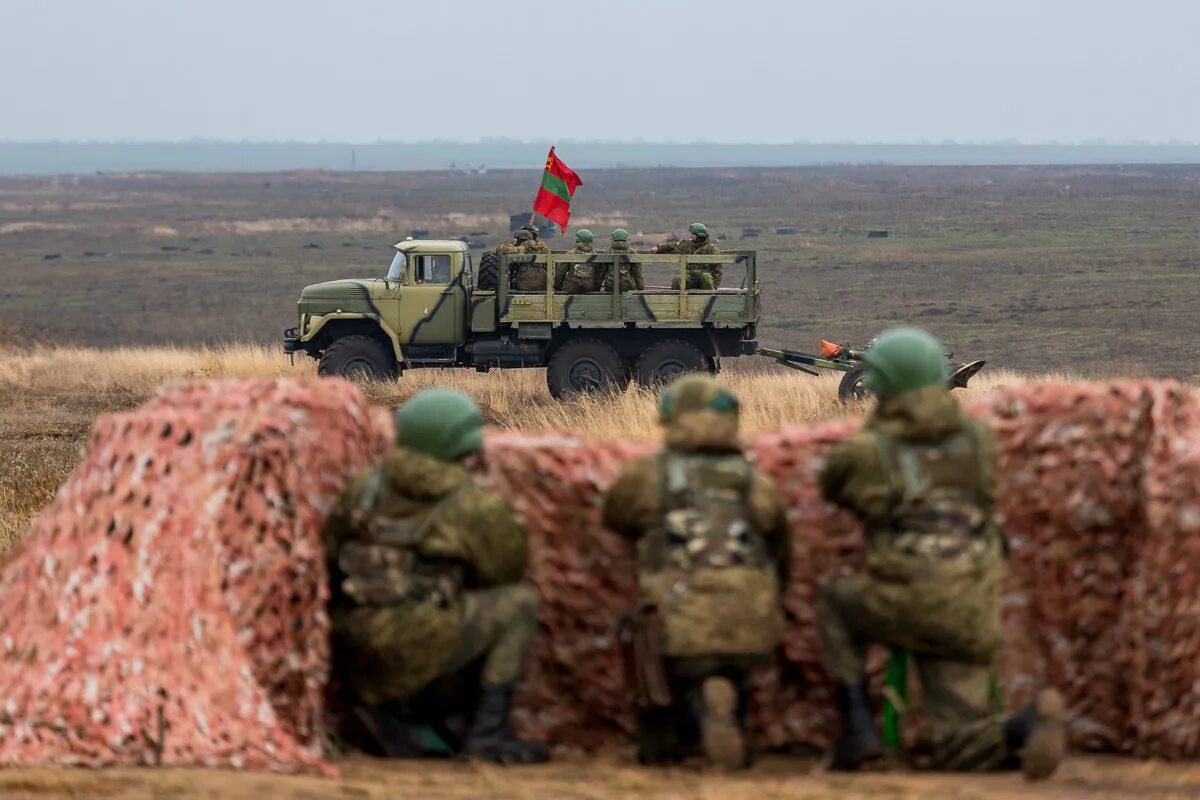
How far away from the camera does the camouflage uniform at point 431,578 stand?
5781 mm

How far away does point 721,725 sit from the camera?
5500 millimetres

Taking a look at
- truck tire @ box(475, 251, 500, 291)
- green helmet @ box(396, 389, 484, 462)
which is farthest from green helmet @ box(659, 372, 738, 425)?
truck tire @ box(475, 251, 500, 291)

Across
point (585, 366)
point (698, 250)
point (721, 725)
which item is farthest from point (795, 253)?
point (721, 725)

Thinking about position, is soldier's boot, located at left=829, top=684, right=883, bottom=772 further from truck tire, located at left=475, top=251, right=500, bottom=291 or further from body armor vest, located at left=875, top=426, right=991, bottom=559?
truck tire, located at left=475, top=251, right=500, bottom=291

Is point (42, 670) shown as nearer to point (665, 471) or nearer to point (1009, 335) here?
point (665, 471)

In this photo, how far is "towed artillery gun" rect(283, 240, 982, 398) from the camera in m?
19.3

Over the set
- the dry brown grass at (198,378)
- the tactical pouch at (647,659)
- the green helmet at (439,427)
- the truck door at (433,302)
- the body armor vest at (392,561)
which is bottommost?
the dry brown grass at (198,378)

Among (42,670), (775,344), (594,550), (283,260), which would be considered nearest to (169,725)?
(42,670)

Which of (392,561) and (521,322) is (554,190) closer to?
(521,322)

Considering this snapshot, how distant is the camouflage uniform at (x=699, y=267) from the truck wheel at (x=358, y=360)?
9.62 feet

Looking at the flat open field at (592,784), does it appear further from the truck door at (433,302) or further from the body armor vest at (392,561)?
the truck door at (433,302)

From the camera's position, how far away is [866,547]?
19.2 ft

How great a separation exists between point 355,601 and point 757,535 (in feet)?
3.95

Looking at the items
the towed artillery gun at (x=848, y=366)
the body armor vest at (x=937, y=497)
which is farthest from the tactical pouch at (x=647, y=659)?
the towed artillery gun at (x=848, y=366)
